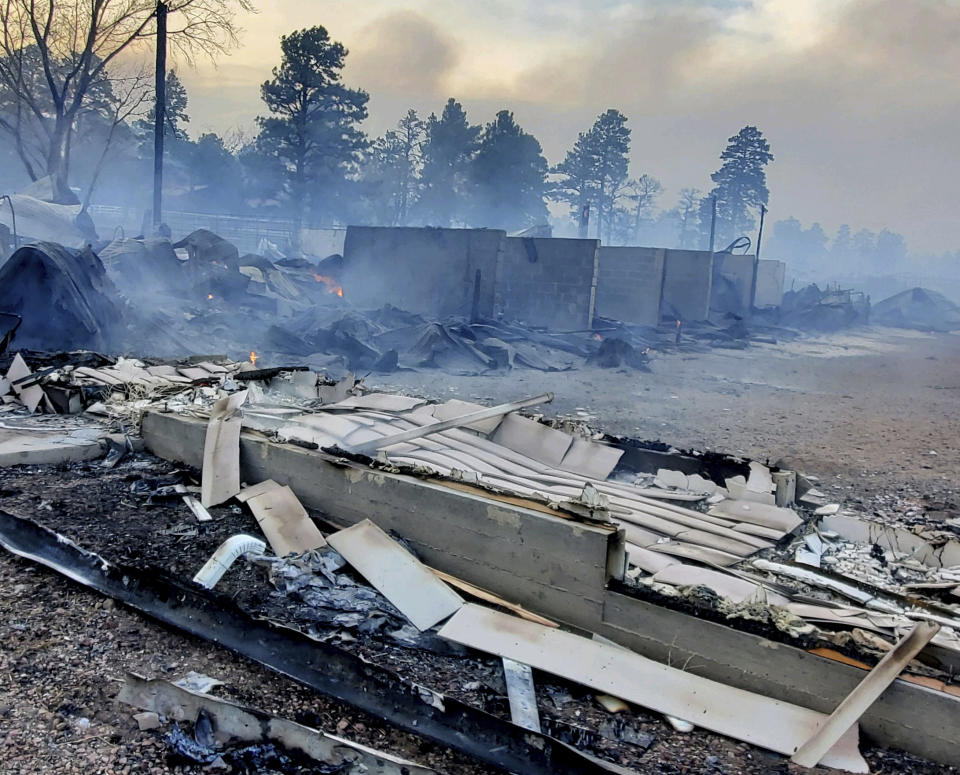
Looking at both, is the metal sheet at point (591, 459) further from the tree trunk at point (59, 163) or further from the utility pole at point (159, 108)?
the tree trunk at point (59, 163)

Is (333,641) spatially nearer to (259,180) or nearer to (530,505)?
(530,505)

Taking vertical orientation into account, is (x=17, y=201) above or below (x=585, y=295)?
above

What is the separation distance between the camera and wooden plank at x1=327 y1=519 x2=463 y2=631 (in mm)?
3367

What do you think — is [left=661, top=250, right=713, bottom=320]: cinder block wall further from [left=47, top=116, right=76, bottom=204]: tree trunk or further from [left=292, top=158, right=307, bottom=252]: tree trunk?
[left=292, top=158, right=307, bottom=252]: tree trunk

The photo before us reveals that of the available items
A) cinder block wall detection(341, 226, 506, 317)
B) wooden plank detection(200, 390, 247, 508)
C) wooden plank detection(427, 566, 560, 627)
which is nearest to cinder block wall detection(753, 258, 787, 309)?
cinder block wall detection(341, 226, 506, 317)

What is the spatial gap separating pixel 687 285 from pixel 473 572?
65.8 ft

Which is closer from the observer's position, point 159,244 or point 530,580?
point 530,580

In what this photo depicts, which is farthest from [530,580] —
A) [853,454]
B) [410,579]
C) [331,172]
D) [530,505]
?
[331,172]

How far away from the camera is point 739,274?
26.8 m

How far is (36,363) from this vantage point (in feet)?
25.6

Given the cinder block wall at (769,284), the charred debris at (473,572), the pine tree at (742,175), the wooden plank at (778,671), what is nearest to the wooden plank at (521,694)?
the charred debris at (473,572)

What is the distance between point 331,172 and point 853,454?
109 feet

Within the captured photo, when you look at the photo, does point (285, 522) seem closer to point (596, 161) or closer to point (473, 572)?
point (473, 572)

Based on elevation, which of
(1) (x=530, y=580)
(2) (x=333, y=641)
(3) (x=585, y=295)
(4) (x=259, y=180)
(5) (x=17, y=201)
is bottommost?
(2) (x=333, y=641)
